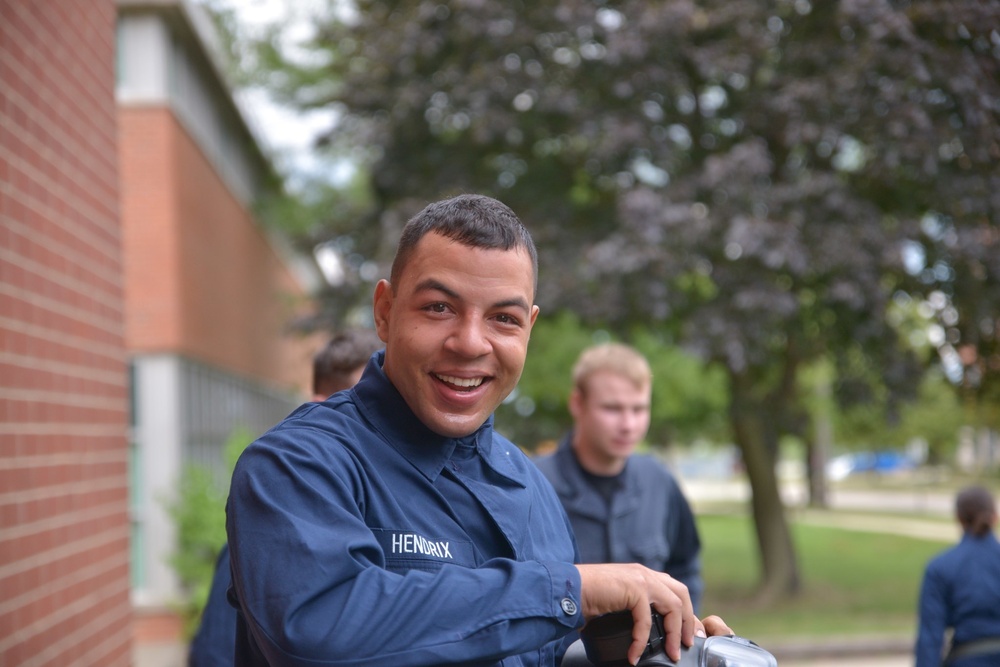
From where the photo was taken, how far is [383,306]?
6.86 feet

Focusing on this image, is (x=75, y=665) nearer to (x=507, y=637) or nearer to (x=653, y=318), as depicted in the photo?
(x=507, y=637)

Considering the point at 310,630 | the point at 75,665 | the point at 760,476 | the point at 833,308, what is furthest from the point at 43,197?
the point at 760,476

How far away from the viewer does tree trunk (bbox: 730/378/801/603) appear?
1488 cm

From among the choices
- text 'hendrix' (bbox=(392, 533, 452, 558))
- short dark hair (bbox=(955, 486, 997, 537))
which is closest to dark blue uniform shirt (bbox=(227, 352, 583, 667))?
text 'hendrix' (bbox=(392, 533, 452, 558))

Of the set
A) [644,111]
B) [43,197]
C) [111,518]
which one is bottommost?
[111,518]

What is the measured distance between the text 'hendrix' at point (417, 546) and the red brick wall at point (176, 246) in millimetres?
13060

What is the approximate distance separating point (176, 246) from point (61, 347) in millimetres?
10332

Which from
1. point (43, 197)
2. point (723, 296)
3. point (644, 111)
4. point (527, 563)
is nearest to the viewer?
point (527, 563)

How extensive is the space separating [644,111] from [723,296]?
2333mm

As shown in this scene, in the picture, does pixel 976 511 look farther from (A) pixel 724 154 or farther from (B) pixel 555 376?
(B) pixel 555 376

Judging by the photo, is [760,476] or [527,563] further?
[760,476]

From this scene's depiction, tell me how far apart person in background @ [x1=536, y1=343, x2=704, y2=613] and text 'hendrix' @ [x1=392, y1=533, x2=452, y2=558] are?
268cm

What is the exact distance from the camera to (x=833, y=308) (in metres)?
12.5

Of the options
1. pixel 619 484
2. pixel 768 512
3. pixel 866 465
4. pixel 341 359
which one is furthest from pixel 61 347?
pixel 866 465
